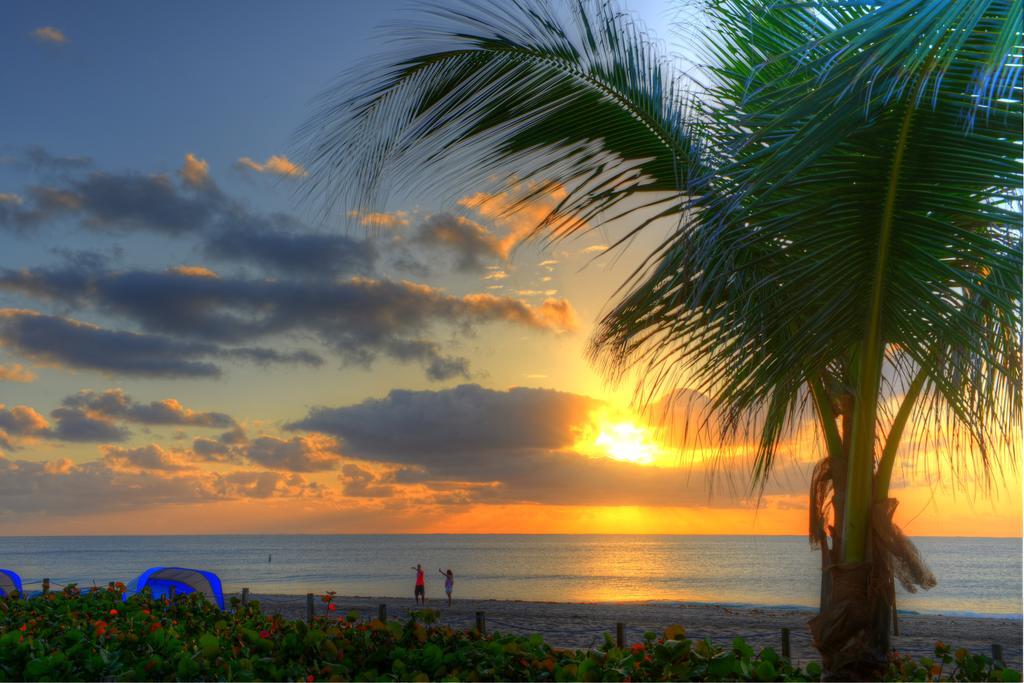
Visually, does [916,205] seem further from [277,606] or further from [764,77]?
[277,606]

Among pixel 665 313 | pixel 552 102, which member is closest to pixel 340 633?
pixel 665 313

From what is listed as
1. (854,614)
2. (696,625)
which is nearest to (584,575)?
(696,625)

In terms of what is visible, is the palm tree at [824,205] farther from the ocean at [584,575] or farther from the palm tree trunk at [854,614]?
the ocean at [584,575]

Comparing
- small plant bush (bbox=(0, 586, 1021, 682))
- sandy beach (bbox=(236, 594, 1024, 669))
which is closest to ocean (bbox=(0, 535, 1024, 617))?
sandy beach (bbox=(236, 594, 1024, 669))

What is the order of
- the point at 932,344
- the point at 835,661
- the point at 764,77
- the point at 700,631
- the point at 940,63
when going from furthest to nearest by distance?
1. the point at 700,631
2. the point at 764,77
3. the point at 835,661
4. the point at 932,344
5. the point at 940,63

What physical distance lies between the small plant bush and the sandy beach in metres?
13.7

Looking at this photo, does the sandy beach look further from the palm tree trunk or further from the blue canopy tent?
the palm tree trunk

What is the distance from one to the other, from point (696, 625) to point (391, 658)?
2346 cm

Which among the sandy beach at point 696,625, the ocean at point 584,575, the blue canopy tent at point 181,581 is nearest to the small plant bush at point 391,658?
the blue canopy tent at point 181,581

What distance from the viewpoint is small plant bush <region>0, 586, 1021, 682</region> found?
12.9ft

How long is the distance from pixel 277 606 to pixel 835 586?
2741cm

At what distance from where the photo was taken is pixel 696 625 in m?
26.1

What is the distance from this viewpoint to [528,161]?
16.5 feet

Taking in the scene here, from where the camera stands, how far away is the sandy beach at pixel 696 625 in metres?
21.2
